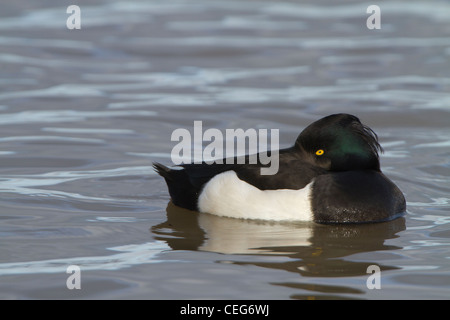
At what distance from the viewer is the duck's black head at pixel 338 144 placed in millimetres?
7055

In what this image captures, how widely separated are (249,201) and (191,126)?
340cm

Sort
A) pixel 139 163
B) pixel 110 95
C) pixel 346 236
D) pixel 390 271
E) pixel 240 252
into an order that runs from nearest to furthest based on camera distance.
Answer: pixel 390 271, pixel 240 252, pixel 346 236, pixel 139 163, pixel 110 95

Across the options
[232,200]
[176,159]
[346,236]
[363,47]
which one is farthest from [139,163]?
[363,47]

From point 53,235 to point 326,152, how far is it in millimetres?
2307

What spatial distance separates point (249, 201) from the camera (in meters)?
7.01

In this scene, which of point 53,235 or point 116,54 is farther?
point 116,54

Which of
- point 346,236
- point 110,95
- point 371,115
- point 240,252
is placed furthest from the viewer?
point 110,95

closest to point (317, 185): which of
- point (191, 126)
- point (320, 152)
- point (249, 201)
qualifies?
point (320, 152)

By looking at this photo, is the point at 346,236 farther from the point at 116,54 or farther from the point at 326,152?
the point at 116,54

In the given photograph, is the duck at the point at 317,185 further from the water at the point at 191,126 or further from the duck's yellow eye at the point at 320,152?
the water at the point at 191,126

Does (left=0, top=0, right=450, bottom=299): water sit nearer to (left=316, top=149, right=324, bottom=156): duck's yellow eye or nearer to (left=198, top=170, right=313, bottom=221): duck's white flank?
(left=198, top=170, right=313, bottom=221): duck's white flank

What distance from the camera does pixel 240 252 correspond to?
6.19 metres

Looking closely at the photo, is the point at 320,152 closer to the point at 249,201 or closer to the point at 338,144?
the point at 338,144

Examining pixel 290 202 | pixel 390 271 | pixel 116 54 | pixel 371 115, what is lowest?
pixel 390 271
